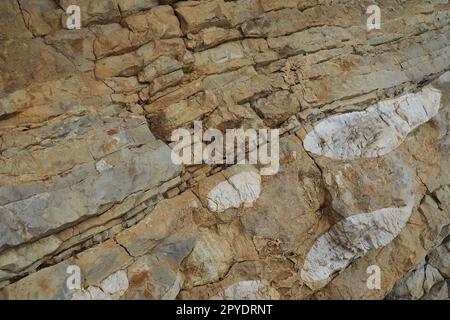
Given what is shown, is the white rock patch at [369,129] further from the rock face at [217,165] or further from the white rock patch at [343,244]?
the white rock patch at [343,244]

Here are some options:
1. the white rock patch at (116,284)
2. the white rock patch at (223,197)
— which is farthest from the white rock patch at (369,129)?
the white rock patch at (116,284)

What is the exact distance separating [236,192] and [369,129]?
3.24m

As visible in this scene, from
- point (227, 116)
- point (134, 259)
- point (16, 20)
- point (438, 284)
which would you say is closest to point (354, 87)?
point (227, 116)

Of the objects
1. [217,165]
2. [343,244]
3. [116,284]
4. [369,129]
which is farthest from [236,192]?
[369,129]

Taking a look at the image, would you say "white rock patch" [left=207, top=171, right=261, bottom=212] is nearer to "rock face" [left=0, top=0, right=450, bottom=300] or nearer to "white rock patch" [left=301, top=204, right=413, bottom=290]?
"rock face" [left=0, top=0, right=450, bottom=300]

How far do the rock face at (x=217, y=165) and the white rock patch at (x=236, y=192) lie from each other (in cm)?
3

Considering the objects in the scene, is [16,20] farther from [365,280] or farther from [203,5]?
[365,280]

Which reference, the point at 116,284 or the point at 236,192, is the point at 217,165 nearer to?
the point at 236,192

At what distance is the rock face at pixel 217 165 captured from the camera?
6836 mm

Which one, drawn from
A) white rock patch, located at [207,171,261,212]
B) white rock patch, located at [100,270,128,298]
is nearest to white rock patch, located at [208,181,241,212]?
white rock patch, located at [207,171,261,212]

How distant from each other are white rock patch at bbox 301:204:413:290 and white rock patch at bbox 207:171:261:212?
1737 mm

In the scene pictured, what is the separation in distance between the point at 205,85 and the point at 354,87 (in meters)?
3.38

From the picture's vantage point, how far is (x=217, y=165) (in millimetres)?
8078

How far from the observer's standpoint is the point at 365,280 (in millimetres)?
8422
